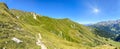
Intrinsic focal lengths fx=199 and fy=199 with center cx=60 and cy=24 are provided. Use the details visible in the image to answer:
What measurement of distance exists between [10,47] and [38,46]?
19350 mm

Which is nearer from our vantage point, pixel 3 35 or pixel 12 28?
pixel 3 35

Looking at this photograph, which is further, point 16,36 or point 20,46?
point 16,36

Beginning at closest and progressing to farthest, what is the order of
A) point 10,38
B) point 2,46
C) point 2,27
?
point 2,46 < point 10,38 < point 2,27

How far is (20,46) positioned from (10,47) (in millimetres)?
6512

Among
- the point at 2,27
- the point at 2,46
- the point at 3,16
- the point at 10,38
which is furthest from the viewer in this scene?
the point at 3,16

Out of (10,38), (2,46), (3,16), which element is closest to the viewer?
(2,46)

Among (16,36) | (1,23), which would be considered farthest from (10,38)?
(1,23)

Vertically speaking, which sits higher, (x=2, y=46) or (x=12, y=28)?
(x=12, y=28)

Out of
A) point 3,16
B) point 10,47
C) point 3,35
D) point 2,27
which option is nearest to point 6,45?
point 10,47

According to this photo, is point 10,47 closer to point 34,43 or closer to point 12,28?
point 34,43

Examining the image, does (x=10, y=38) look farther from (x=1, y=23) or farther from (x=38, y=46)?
(x=1, y=23)

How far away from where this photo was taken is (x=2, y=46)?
11531cm

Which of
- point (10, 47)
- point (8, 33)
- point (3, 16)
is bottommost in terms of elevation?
point (10, 47)

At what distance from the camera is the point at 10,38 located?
127 m
